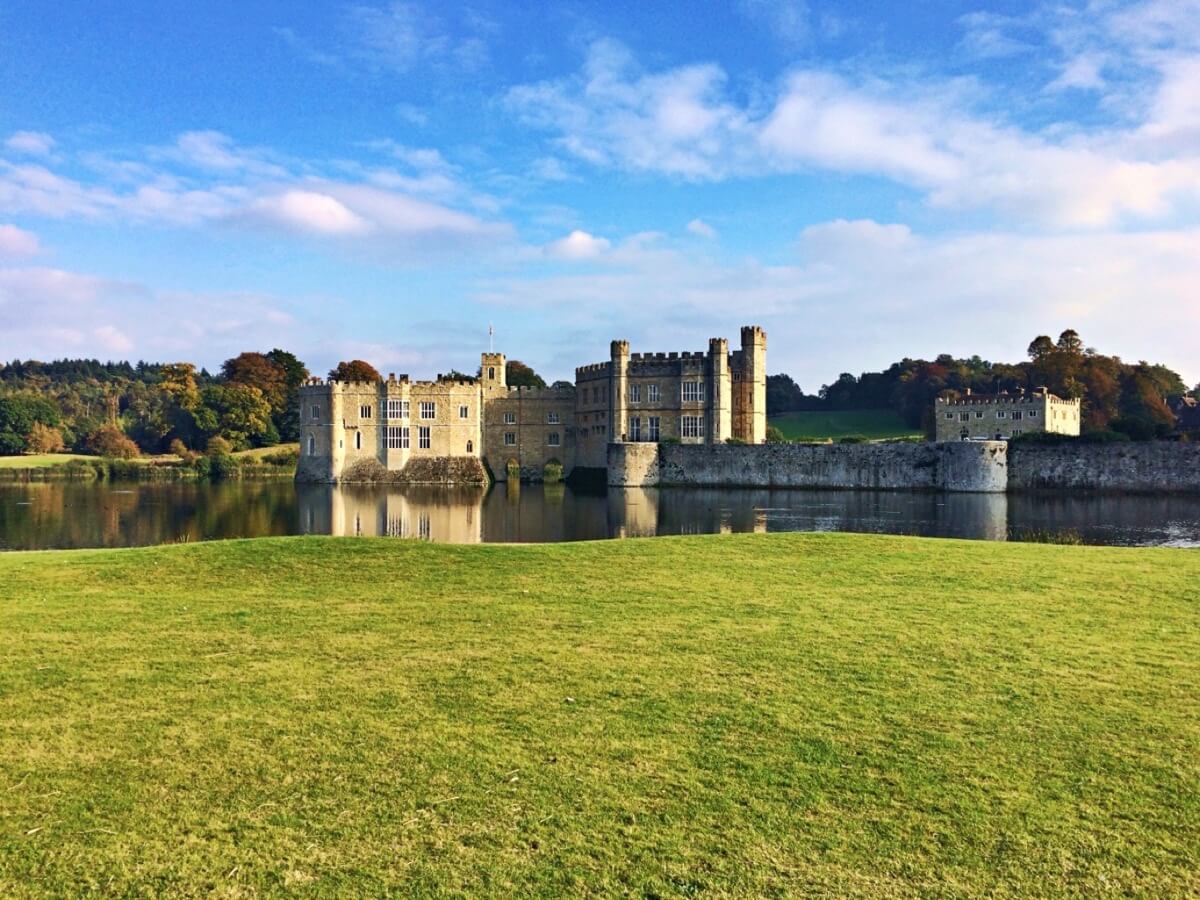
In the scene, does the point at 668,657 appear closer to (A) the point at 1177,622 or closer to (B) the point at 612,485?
(A) the point at 1177,622

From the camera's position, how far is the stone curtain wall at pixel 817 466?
47.1 m

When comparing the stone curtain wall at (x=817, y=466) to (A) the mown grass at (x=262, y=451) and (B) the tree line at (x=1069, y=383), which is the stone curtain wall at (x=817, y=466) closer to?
(B) the tree line at (x=1069, y=383)

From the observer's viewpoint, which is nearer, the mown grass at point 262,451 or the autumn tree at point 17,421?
the mown grass at point 262,451

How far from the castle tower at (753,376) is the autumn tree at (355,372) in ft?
129

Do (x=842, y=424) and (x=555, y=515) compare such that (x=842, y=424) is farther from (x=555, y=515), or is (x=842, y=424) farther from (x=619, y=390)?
(x=555, y=515)

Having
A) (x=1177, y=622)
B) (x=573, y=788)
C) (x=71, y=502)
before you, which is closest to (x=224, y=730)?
(x=573, y=788)

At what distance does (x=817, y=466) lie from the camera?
166 ft

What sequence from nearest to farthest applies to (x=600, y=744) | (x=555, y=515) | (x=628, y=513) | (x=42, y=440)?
1. (x=600, y=744)
2. (x=555, y=515)
3. (x=628, y=513)
4. (x=42, y=440)

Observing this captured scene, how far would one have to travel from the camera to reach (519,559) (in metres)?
14.3

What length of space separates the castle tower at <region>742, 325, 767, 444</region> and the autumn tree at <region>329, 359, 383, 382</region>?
129 feet

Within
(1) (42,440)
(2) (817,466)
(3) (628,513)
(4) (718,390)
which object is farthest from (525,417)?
(1) (42,440)

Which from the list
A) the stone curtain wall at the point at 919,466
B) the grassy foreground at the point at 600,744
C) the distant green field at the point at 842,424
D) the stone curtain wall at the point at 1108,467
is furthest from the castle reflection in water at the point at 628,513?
the distant green field at the point at 842,424

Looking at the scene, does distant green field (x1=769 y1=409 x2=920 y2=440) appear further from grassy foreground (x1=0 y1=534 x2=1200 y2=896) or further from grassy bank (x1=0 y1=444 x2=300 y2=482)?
grassy foreground (x1=0 y1=534 x2=1200 y2=896)

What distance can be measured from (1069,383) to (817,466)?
3176cm
